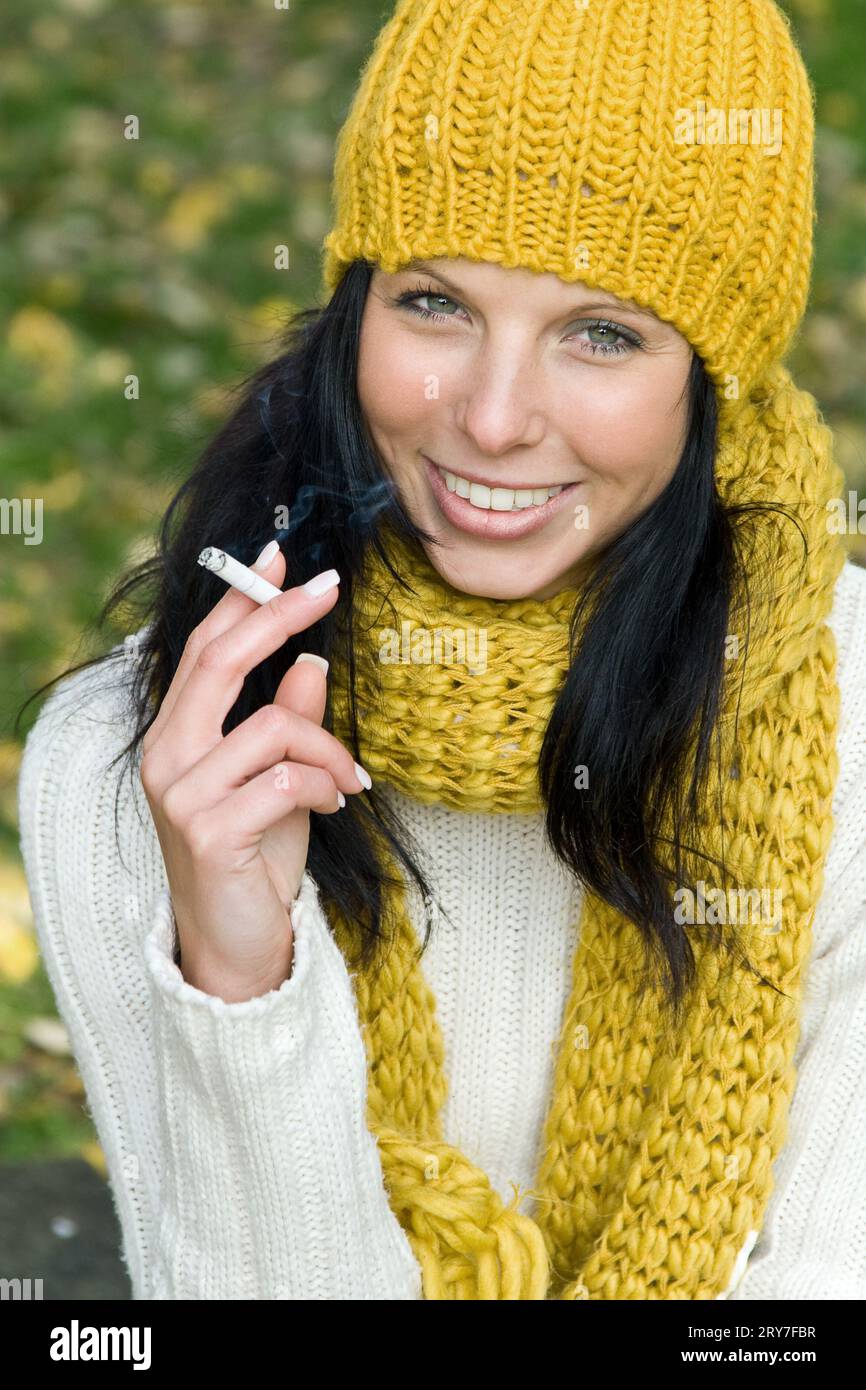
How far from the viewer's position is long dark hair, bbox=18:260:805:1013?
6.50 ft

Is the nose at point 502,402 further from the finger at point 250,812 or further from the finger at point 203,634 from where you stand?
the finger at point 250,812

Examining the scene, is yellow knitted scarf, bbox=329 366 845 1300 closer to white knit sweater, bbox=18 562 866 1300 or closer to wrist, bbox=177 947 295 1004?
white knit sweater, bbox=18 562 866 1300

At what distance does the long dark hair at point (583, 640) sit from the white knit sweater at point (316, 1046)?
0.10m

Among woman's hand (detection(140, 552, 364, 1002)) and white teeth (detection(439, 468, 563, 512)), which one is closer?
woman's hand (detection(140, 552, 364, 1002))

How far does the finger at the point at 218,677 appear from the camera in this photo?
1720mm

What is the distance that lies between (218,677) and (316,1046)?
1.40 ft

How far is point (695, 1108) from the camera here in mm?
2006

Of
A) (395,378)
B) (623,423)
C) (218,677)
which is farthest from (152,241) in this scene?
(218,677)

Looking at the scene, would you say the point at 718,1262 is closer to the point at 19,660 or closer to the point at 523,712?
the point at 523,712

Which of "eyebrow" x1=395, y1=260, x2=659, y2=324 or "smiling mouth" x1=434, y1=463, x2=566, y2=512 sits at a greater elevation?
"eyebrow" x1=395, y1=260, x2=659, y2=324

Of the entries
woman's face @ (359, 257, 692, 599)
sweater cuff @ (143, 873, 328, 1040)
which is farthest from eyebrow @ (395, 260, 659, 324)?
sweater cuff @ (143, 873, 328, 1040)
